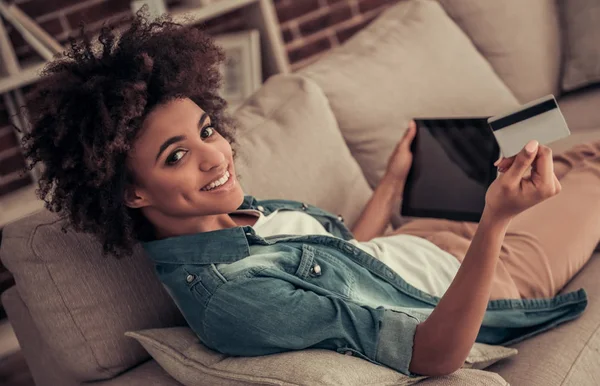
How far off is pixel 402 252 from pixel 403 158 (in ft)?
0.92

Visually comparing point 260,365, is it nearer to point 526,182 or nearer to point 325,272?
point 325,272

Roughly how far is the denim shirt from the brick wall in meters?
1.07

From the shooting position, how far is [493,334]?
1.38 meters

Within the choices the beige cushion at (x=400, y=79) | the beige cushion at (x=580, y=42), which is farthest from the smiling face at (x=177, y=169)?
the beige cushion at (x=580, y=42)

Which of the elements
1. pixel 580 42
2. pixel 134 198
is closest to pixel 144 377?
pixel 134 198

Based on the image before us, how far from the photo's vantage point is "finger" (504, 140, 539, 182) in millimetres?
1013

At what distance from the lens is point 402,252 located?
1488 mm

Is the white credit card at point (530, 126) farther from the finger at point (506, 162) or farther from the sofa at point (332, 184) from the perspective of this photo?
the sofa at point (332, 184)

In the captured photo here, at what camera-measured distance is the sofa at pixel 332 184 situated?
4.00 ft

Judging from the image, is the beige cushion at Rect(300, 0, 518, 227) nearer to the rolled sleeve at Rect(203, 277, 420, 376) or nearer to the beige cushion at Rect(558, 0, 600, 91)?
the beige cushion at Rect(558, 0, 600, 91)

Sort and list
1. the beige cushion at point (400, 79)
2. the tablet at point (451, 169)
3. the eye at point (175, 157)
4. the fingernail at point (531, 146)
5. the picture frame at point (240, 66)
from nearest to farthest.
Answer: the fingernail at point (531, 146) < the eye at point (175, 157) < the tablet at point (451, 169) < the beige cushion at point (400, 79) < the picture frame at point (240, 66)

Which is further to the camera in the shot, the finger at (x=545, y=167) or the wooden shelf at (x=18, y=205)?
the wooden shelf at (x=18, y=205)

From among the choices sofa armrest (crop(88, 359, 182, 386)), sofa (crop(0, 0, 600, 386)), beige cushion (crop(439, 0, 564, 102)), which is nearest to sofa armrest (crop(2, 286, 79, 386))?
sofa (crop(0, 0, 600, 386))

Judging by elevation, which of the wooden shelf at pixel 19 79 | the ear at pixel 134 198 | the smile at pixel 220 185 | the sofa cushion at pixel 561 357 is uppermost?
the wooden shelf at pixel 19 79
